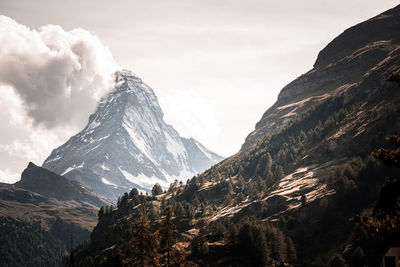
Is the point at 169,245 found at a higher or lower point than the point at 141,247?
lower

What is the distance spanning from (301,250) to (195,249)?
40.0 m

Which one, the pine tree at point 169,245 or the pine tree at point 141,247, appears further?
the pine tree at point 169,245

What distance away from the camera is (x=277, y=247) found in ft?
426

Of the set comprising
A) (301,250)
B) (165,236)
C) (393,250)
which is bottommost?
(301,250)

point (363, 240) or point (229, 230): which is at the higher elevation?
point (229, 230)

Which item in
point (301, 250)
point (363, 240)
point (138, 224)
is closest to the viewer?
point (138, 224)

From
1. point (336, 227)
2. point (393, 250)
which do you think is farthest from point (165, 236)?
point (336, 227)

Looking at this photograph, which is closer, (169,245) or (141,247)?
(141,247)

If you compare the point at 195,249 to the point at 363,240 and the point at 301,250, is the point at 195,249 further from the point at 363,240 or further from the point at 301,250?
the point at 363,240

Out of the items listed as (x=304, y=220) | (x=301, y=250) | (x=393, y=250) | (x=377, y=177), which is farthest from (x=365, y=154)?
(x=393, y=250)

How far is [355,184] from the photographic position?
519 ft

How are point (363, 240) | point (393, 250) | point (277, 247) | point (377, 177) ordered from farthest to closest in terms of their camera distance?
point (377, 177)
point (277, 247)
point (363, 240)
point (393, 250)

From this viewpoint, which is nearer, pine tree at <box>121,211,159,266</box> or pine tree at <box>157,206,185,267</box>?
pine tree at <box>121,211,159,266</box>

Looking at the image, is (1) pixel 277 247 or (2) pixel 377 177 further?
(2) pixel 377 177
